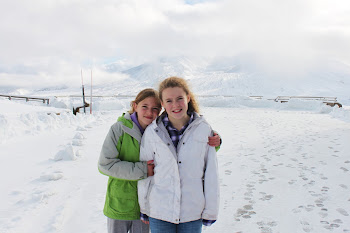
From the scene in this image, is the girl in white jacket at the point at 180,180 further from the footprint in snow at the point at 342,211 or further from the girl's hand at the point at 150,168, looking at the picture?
the footprint in snow at the point at 342,211

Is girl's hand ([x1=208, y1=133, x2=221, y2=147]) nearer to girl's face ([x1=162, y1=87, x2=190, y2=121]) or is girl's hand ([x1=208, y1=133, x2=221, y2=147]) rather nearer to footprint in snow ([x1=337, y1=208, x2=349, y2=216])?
girl's face ([x1=162, y1=87, x2=190, y2=121])

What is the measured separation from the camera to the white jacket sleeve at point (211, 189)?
1976 mm

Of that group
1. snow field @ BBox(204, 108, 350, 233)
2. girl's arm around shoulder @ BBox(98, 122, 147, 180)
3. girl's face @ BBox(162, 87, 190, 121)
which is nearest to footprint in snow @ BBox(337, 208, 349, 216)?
snow field @ BBox(204, 108, 350, 233)

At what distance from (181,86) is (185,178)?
27.5 inches

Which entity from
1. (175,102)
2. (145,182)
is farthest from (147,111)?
(145,182)

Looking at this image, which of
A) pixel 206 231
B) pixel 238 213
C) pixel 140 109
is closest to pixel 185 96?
pixel 140 109

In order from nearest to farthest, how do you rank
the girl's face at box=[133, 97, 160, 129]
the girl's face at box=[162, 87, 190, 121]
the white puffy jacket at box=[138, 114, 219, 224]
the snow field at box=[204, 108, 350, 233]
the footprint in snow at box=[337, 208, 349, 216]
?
the white puffy jacket at box=[138, 114, 219, 224]
the girl's face at box=[162, 87, 190, 121]
the girl's face at box=[133, 97, 160, 129]
the snow field at box=[204, 108, 350, 233]
the footprint in snow at box=[337, 208, 349, 216]

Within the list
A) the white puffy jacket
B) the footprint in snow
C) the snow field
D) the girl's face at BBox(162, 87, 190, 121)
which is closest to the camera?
the white puffy jacket

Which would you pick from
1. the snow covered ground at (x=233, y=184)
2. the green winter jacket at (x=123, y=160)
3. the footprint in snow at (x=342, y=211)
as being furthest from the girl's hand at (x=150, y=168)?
the footprint in snow at (x=342, y=211)

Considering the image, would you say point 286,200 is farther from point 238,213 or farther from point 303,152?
point 303,152

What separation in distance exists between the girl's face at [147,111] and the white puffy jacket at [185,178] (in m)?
0.23

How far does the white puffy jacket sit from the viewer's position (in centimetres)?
197

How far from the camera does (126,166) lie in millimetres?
2031

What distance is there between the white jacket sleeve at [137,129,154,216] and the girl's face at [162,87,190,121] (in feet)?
0.79
